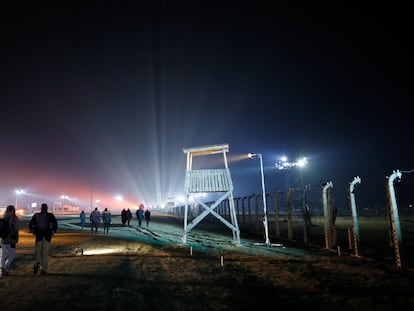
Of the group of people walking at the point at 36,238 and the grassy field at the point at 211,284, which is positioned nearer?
the grassy field at the point at 211,284

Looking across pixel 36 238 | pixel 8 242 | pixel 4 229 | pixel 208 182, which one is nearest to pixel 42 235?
pixel 36 238

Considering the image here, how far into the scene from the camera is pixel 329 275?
8234mm

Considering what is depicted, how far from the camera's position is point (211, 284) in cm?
754

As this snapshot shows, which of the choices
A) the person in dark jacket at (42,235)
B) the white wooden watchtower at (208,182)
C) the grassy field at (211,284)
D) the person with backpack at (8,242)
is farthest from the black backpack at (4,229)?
the white wooden watchtower at (208,182)

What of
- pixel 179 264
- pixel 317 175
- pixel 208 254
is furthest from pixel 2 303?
pixel 317 175

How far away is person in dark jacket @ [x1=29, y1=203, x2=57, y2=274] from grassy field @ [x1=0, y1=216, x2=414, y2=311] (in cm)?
39

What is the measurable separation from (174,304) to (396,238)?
667 cm

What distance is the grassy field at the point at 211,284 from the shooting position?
608cm

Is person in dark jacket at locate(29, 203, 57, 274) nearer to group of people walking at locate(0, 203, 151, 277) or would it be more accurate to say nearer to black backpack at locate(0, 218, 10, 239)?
group of people walking at locate(0, 203, 151, 277)

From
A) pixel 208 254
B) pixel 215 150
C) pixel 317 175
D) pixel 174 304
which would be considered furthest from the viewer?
pixel 317 175

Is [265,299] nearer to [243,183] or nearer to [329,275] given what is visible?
[329,275]

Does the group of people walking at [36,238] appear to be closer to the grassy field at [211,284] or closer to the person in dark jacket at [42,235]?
the person in dark jacket at [42,235]

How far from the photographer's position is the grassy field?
608 cm

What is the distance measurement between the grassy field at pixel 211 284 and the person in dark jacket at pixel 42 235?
389mm
